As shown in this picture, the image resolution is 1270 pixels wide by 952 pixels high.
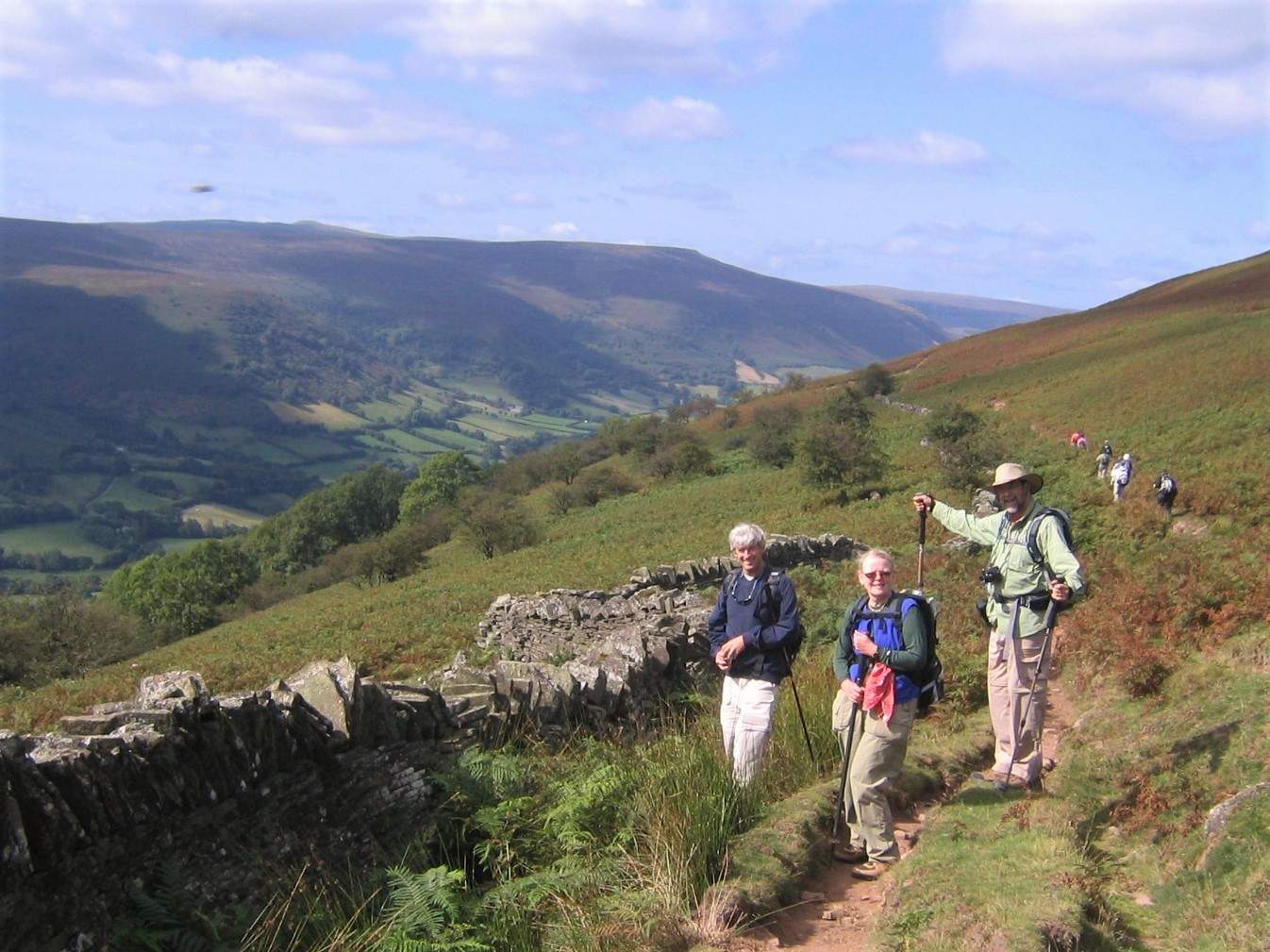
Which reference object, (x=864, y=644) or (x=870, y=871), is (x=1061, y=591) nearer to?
(x=864, y=644)

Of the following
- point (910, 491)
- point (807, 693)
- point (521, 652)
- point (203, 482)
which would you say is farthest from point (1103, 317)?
point (203, 482)

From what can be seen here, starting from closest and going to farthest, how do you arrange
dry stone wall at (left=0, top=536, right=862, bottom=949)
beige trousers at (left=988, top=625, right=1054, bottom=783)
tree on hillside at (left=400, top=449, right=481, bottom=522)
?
dry stone wall at (left=0, top=536, right=862, bottom=949), beige trousers at (left=988, top=625, right=1054, bottom=783), tree on hillside at (left=400, top=449, right=481, bottom=522)

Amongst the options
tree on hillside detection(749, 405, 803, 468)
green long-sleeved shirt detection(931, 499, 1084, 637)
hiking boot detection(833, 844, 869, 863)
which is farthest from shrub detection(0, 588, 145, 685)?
tree on hillside detection(749, 405, 803, 468)

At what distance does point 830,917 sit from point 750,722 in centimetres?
148

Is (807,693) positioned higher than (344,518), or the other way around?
(807,693)

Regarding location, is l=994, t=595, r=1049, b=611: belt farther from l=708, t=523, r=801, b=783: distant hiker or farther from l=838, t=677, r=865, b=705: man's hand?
l=708, t=523, r=801, b=783: distant hiker

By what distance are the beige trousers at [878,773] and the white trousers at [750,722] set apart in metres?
0.70

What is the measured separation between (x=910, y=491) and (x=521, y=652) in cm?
2294

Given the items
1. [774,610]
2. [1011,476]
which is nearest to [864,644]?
[774,610]

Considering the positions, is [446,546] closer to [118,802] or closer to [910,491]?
[910,491]

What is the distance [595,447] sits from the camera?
8769 centimetres

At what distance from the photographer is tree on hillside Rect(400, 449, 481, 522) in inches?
3177

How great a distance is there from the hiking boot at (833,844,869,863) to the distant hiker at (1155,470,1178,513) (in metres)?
16.0

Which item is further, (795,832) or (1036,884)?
(795,832)
